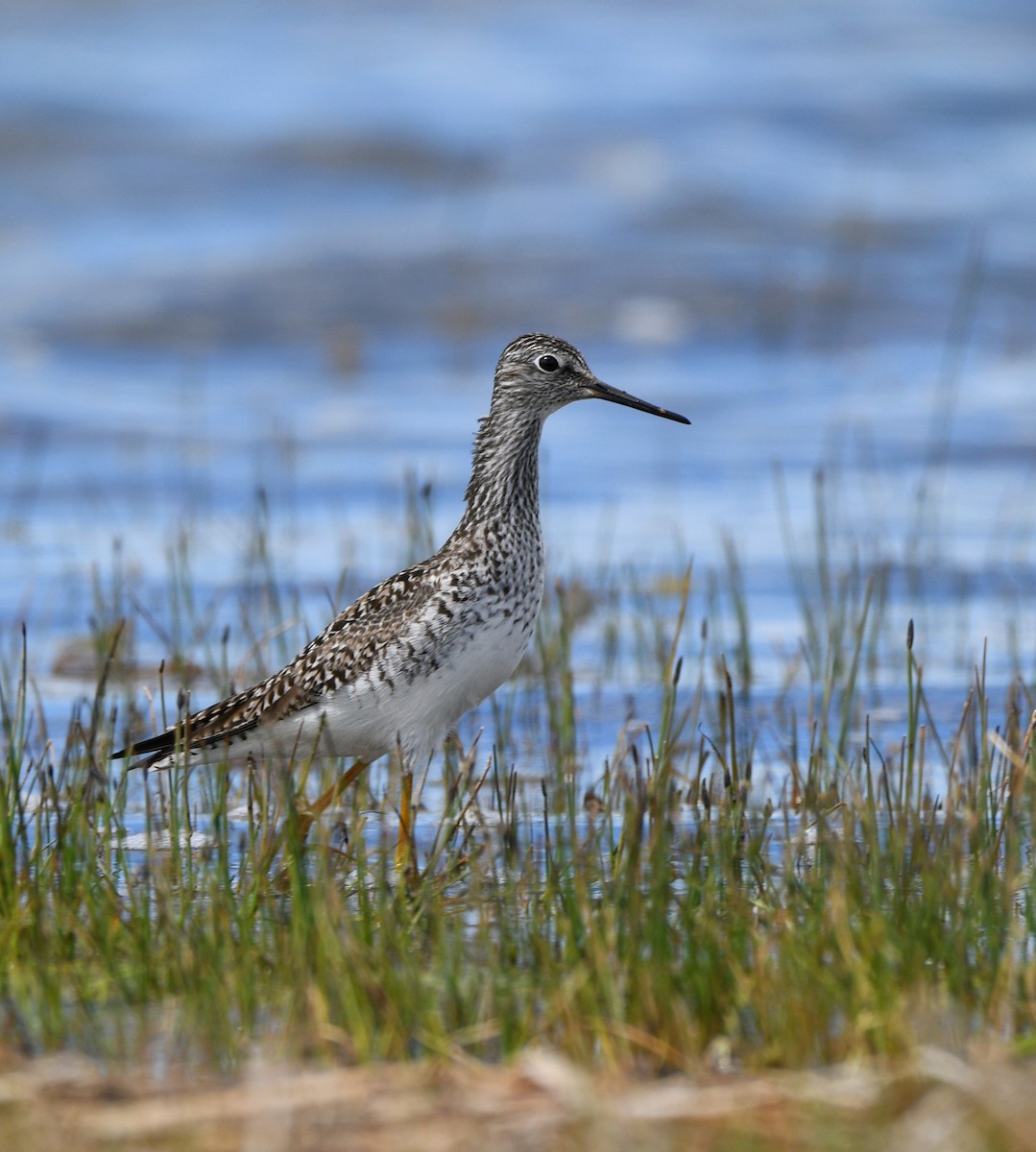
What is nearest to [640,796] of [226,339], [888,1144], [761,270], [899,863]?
[899,863]

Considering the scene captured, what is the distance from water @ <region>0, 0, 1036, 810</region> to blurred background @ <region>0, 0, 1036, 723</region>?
6 centimetres

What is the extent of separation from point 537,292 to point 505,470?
13.5 m

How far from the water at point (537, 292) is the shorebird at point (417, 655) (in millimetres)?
1699

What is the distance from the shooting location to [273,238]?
21438 mm

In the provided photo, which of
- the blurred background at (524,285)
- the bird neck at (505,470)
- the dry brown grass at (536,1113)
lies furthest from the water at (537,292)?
the dry brown grass at (536,1113)

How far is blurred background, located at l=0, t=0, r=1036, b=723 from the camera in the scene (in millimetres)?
12516

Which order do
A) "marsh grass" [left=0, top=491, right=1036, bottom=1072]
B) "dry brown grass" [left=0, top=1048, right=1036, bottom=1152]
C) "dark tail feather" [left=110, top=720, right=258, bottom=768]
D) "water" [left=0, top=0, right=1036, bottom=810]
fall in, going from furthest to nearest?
"water" [left=0, top=0, right=1036, bottom=810], "dark tail feather" [left=110, top=720, right=258, bottom=768], "marsh grass" [left=0, top=491, right=1036, bottom=1072], "dry brown grass" [left=0, top=1048, right=1036, bottom=1152]

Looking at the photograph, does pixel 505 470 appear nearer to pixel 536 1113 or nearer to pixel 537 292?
pixel 536 1113

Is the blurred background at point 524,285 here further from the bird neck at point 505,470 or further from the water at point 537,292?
the bird neck at point 505,470

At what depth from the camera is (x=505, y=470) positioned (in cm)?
688

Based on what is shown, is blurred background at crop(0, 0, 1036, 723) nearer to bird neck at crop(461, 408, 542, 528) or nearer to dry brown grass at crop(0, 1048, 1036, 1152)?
bird neck at crop(461, 408, 542, 528)

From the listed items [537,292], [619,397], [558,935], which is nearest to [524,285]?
[537,292]

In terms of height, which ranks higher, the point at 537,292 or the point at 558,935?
the point at 537,292

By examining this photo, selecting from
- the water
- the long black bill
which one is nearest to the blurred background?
the water
